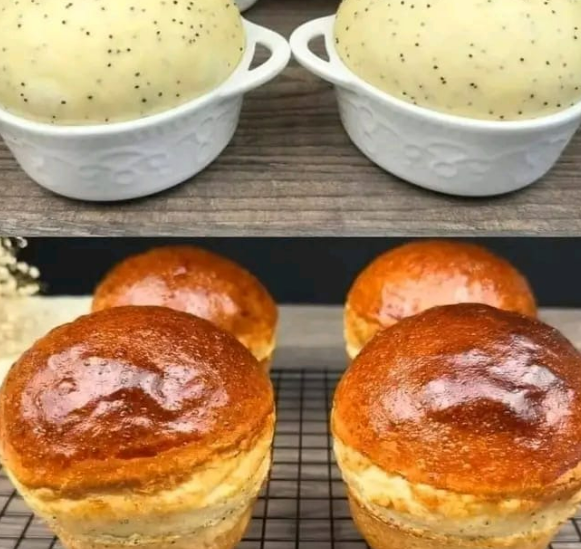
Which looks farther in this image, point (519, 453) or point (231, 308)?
point (231, 308)

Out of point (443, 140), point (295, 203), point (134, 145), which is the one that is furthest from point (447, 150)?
point (134, 145)

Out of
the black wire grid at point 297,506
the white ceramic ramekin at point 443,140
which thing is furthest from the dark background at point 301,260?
the white ceramic ramekin at point 443,140

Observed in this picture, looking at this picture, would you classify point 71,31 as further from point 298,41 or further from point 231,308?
point 231,308

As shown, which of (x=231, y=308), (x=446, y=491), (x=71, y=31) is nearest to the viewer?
(x=71, y=31)

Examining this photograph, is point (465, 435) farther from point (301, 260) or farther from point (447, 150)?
point (301, 260)

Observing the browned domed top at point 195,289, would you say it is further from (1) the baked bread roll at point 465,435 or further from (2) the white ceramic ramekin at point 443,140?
(2) the white ceramic ramekin at point 443,140

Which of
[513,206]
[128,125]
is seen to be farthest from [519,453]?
[128,125]
